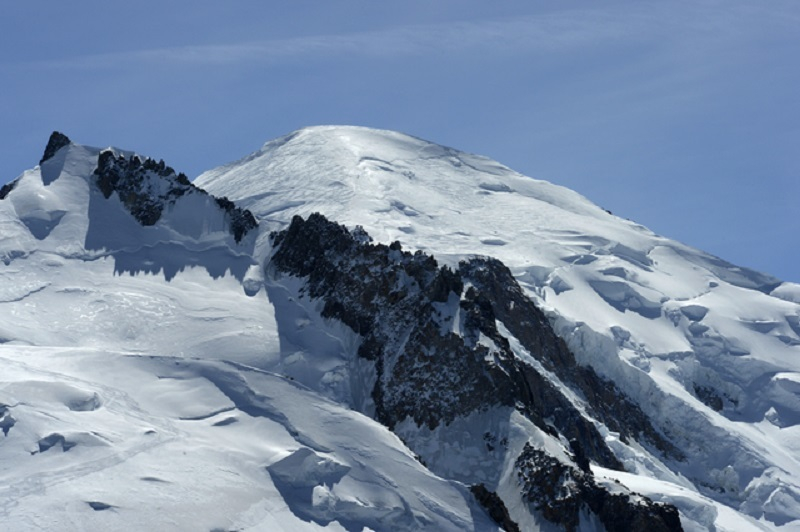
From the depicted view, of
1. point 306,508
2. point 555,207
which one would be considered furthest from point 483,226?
point 306,508

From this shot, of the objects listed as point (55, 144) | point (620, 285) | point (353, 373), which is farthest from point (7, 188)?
point (620, 285)

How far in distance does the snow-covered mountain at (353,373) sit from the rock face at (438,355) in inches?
6.5

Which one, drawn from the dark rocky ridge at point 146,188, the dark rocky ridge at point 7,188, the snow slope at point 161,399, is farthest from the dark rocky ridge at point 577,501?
the dark rocky ridge at point 7,188

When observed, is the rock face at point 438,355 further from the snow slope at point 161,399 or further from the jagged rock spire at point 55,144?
the jagged rock spire at point 55,144

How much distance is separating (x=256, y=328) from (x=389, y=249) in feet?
38.5

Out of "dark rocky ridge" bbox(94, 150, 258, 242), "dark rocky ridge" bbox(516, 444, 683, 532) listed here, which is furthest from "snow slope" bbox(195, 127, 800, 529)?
"dark rocky ridge" bbox(516, 444, 683, 532)

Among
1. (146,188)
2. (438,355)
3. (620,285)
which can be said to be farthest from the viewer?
(620,285)

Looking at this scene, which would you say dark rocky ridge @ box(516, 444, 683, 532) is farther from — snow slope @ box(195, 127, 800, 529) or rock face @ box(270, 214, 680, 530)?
snow slope @ box(195, 127, 800, 529)

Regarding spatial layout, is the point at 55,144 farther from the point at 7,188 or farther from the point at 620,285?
the point at 620,285

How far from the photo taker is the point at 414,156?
17612 cm

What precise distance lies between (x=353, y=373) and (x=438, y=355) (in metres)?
5.57

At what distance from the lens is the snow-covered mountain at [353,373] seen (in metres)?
71.8

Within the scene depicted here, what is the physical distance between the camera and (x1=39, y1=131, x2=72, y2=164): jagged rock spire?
109375 mm

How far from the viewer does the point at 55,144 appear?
110m
